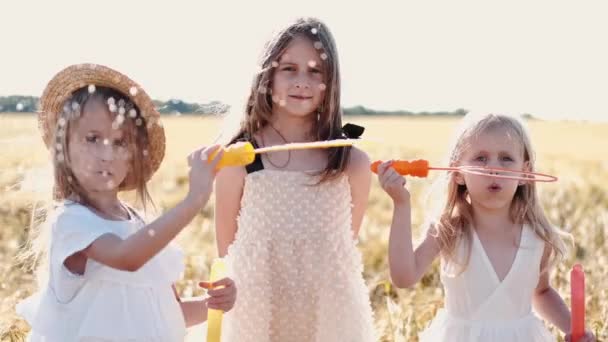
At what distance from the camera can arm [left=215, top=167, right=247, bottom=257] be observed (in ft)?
15.0

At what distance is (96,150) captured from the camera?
3695 mm

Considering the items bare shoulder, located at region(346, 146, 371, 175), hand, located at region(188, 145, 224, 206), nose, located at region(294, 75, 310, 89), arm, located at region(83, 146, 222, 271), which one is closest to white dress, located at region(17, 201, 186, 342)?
arm, located at region(83, 146, 222, 271)

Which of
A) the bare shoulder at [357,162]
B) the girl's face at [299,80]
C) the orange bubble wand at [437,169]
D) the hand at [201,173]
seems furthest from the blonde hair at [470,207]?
the hand at [201,173]

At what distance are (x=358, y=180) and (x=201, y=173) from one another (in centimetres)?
133

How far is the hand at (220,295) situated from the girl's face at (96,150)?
527mm

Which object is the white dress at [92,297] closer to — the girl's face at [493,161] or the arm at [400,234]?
the arm at [400,234]

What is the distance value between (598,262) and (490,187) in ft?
10.3

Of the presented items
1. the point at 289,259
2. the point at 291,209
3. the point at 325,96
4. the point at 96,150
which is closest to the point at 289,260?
the point at 289,259

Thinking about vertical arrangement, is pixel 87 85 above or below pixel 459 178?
above

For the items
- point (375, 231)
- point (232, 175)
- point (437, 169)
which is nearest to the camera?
point (437, 169)

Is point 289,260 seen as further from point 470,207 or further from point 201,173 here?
point 201,173

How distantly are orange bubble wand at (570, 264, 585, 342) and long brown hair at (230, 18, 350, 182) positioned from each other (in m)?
1.15

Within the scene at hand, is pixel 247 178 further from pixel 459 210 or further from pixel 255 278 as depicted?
pixel 459 210

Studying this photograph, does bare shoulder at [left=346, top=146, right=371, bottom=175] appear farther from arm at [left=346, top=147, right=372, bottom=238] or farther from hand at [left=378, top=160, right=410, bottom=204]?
hand at [left=378, top=160, right=410, bottom=204]
